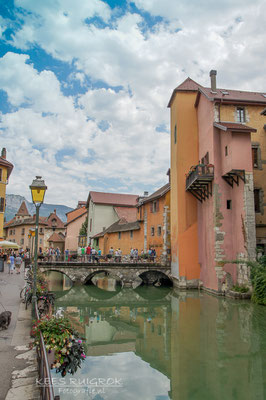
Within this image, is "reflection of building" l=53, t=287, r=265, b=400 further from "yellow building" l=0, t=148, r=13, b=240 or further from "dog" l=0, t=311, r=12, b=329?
"yellow building" l=0, t=148, r=13, b=240

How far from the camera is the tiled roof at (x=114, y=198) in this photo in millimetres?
49231

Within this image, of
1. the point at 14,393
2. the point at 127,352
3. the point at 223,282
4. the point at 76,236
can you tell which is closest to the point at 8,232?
the point at 76,236

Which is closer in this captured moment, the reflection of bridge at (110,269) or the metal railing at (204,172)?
the metal railing at (204,172)

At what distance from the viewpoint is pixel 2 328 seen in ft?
25.8

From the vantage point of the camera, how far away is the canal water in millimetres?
6977

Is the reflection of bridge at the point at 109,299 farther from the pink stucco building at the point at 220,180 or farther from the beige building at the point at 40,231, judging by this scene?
the beige building at the point at 40,231

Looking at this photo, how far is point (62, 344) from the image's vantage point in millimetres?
5031

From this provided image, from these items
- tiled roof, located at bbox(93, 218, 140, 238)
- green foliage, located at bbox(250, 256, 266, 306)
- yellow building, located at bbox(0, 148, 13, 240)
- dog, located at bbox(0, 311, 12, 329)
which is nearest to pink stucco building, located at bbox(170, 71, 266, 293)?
green foliage, located at bbox(250, 256, 266, 306)

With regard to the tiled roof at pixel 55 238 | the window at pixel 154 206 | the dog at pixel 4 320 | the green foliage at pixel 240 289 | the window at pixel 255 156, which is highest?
the window at pixel 255 156

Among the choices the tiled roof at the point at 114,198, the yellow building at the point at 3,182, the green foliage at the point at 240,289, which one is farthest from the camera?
the tiled roof at the point at 114,198

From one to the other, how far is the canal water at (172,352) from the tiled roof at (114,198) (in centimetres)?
3151

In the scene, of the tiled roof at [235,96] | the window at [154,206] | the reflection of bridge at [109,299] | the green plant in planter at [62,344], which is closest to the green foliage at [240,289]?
the reflection of bridge at [109,299]

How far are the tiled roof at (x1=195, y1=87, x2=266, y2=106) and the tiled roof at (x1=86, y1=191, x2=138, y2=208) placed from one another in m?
26.4

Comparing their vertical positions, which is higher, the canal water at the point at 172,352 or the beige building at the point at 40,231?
the beige building at the point at 40,231
